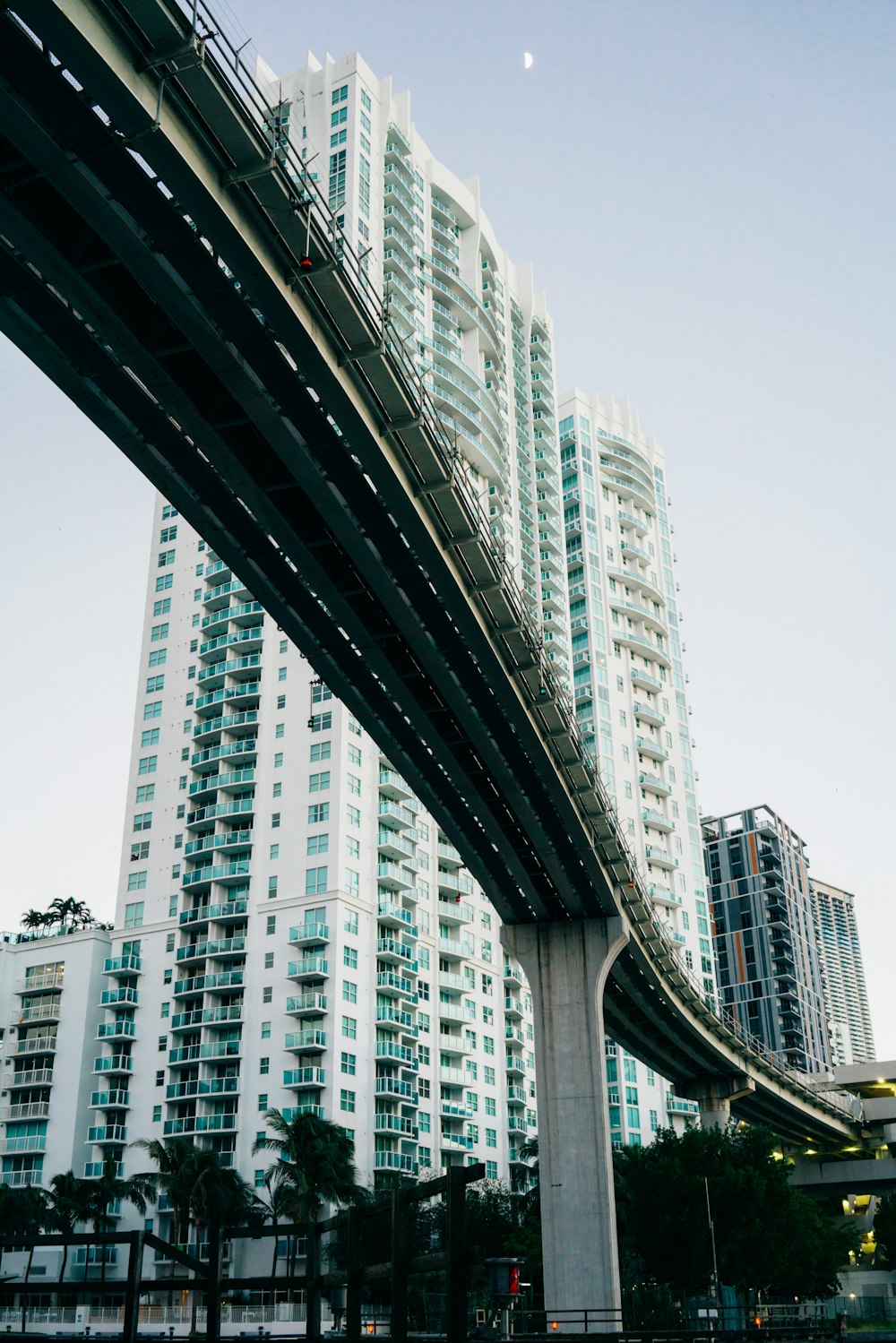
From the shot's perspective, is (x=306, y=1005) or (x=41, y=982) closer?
(x=306, y=1005)

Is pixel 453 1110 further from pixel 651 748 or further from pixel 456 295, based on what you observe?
pixel 456 295

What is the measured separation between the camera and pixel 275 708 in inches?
3922

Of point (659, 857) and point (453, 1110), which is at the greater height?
point (659, 857)

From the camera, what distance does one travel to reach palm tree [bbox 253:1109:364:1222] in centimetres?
7488

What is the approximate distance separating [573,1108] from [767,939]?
135 meters

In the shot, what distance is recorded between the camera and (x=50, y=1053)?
315 feet

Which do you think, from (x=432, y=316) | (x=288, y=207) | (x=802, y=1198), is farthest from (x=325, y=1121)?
(x=432, y=316)

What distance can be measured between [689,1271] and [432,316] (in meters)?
87.5

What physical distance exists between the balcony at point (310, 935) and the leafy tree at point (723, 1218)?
27570 mm

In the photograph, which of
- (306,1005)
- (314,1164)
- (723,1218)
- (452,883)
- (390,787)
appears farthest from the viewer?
(452,883)

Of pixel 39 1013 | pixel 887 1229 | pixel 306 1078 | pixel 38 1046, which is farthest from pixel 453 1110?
pixel 887 1229

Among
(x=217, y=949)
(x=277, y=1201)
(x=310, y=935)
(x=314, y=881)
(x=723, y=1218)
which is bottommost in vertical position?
(x=723, y=1218)

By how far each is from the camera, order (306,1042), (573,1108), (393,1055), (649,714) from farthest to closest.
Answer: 1. (649,714)
2. (393,1055)
3. (306,1042)
4. (573,1108)

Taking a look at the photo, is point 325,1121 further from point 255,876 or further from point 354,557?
point 354,557
